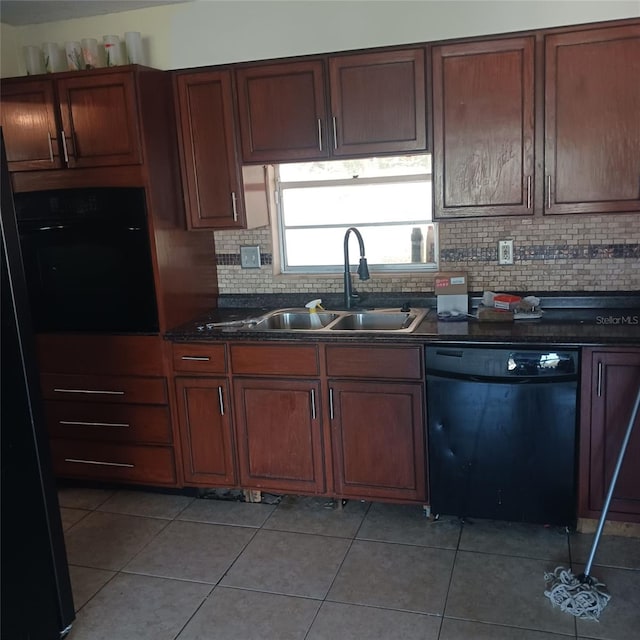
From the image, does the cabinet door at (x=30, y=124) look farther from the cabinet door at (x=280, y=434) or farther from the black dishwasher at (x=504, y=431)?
the black dishwasher at (x=504, y=431)

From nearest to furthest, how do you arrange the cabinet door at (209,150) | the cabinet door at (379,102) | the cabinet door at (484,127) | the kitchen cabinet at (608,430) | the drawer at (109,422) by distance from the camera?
the kitchen cabinet at (608,430)
the cabinet door at (484,127)
the cabinet door at (379,102)
the cabinet door at (209,150)
the drawer at (109,422)

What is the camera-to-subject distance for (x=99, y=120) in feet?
9.73

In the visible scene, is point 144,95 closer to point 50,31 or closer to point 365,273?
point 50,31

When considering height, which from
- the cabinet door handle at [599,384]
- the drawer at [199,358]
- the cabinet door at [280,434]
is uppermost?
the drawer at [199,358]

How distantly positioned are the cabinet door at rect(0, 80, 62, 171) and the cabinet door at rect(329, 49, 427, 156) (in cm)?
130

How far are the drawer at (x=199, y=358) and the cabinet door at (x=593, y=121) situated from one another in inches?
63.0

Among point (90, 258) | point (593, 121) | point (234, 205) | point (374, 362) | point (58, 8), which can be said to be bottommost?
point (374, 362)

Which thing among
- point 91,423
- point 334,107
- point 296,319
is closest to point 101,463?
point 91,423

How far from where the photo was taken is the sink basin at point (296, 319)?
3273 mm

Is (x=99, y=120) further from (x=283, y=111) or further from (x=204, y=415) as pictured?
(x=204, y=415)

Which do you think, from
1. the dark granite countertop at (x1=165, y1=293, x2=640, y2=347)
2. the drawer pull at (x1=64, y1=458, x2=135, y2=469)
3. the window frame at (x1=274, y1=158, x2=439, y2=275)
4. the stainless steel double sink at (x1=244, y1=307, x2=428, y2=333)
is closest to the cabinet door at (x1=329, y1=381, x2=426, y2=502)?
the dark granite countertop at (x1=165, y1=293, x2=640, y2=347)

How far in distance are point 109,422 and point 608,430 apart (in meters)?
2.27

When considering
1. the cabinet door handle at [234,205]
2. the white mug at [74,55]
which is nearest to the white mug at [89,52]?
the white mug at [74,55]

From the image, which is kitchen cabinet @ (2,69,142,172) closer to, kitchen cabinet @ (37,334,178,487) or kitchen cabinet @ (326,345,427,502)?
kitchen cabinet @ (37,334,178,487)
